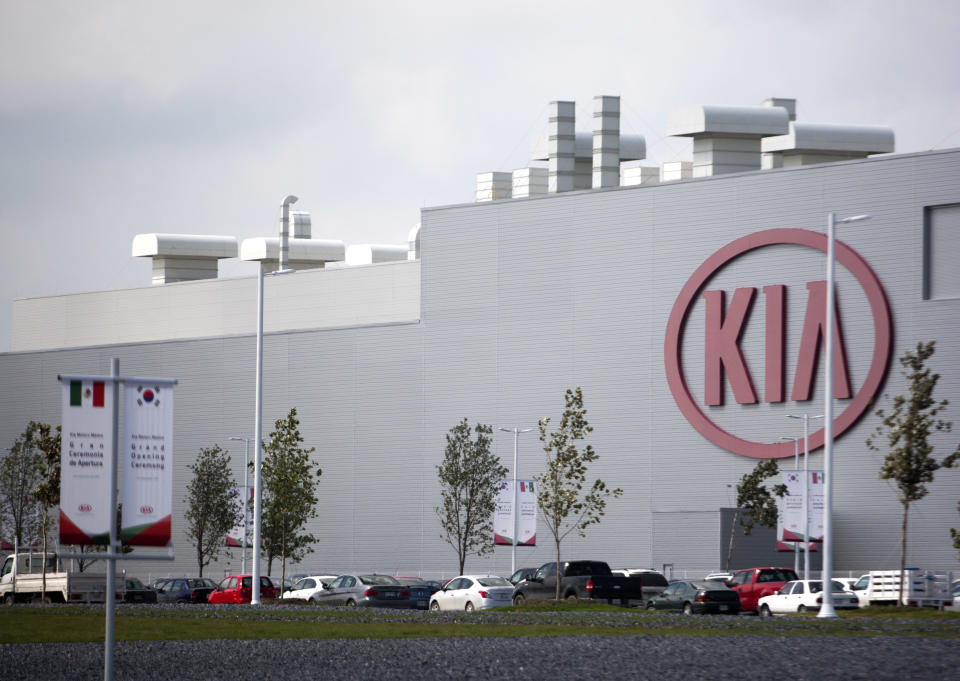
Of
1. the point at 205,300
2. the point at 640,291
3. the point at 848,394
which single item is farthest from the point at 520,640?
the point at 205,300

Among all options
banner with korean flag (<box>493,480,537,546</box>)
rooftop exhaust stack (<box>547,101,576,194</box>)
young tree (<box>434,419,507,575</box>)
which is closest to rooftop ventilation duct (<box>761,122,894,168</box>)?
rooftop exhaust stack (<box>547,101,576,194</box>)

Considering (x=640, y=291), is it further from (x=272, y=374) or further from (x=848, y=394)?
(x=272, y=374)

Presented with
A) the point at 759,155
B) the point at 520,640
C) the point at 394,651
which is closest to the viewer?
the point at 394,651

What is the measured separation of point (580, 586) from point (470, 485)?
814 inches

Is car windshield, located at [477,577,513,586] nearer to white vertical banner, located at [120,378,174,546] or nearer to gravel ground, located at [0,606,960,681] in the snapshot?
gravel ground, located at [0,606,960,681]

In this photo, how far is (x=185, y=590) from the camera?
5806 centimetres

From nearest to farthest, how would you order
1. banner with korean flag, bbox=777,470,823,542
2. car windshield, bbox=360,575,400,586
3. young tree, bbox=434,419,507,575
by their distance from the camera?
car windshield, bbox=360,575,400,586, banner with korean flag, bbox=777,470,823,542, young tree, bbox=434,419,507,575

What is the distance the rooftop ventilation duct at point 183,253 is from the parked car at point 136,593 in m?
42.0

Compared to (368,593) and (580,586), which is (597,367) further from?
(368,593)

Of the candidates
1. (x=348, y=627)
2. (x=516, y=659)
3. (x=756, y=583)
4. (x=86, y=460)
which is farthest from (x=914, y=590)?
(x=86, y=460)

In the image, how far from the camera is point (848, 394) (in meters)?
61.8

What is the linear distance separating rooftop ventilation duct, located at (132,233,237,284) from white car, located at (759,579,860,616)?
181ft

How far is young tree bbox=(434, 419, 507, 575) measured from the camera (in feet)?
216

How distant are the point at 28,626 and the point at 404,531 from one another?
45787 millimetres
